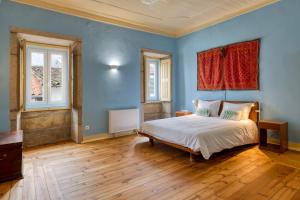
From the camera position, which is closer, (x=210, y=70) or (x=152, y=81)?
(x=210, y=70)

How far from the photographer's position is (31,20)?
3.46 m

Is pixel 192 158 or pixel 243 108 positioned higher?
pixel 243 108

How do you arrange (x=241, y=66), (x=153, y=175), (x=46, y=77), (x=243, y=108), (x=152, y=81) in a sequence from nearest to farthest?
1. (x=153, y=175)
2. (x=243, y=108)
3. (x=241, y=66)
4. (x=46, y=77)
5. (x=152, y=81)

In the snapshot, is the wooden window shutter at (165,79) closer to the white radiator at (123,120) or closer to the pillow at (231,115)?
the white radiator at (123,120)

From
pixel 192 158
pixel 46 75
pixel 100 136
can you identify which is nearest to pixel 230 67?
pixel 192 158

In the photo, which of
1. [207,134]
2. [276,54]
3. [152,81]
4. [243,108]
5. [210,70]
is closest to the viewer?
[207,134]

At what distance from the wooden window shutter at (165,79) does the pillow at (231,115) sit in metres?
2.14

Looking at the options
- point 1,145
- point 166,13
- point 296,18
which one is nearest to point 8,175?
point 1,145

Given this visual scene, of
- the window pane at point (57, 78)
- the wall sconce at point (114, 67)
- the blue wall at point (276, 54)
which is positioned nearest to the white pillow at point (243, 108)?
the blue wall at point (276, 54)

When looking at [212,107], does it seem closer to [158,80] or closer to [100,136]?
[158,80]

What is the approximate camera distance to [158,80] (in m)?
6.20

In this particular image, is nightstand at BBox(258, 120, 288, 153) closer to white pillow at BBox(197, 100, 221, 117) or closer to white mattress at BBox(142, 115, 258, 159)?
white mattress at BBox(142, 115, 258, 159)

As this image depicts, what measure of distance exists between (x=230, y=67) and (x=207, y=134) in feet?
7.41

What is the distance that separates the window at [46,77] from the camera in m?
4.13
